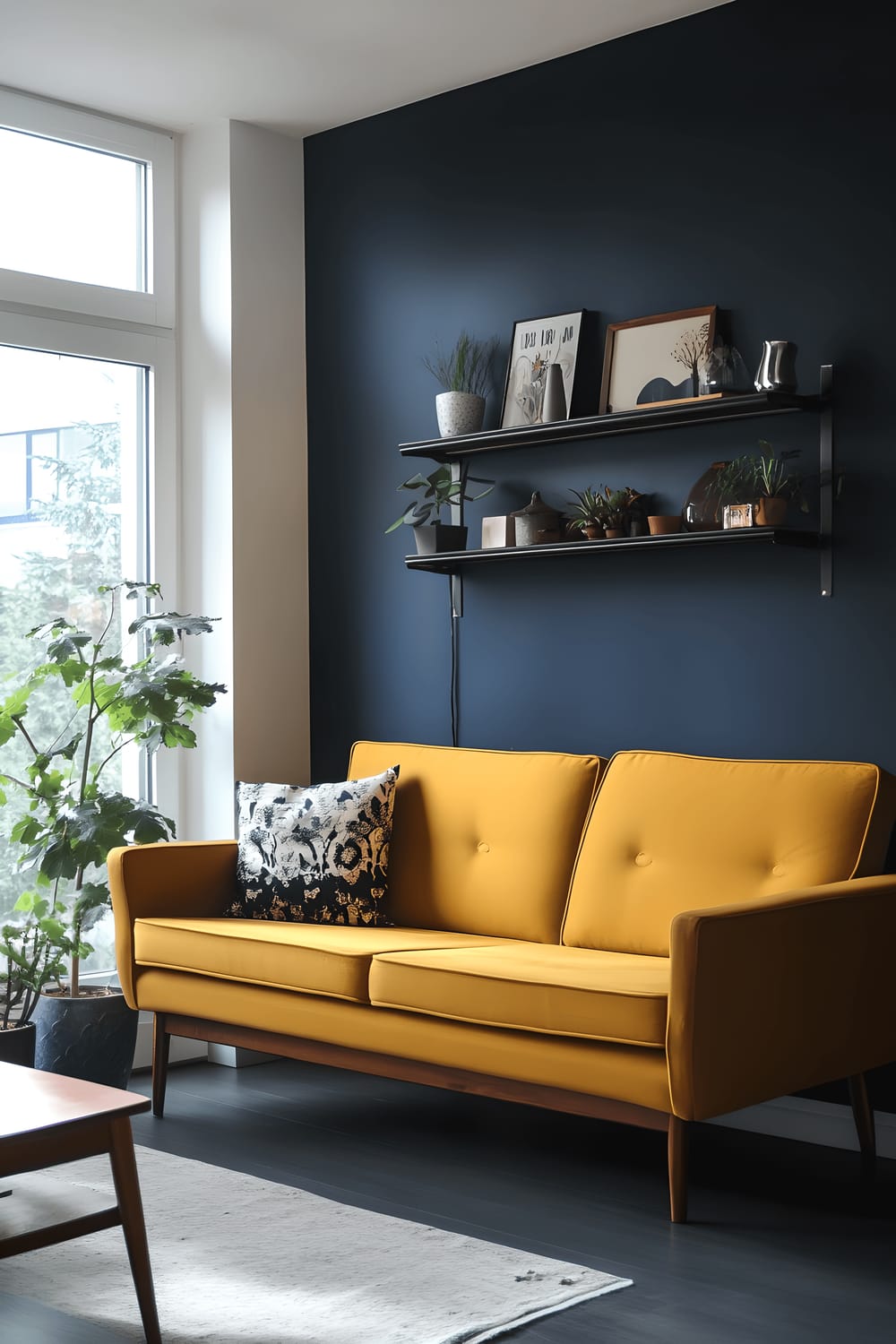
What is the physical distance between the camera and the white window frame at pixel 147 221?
4432 millimetres

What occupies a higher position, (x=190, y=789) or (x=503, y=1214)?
(x=190, y=789)

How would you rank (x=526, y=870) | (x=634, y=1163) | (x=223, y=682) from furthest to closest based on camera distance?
1. (x=223, y=682)
2. (x=526, y=870)
3. (x=634, y=1163)

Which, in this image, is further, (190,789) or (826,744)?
(190,789)

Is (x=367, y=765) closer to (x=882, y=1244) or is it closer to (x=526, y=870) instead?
(x=526, y=870)

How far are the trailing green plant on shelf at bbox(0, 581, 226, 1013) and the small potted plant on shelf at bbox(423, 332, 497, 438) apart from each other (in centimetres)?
93

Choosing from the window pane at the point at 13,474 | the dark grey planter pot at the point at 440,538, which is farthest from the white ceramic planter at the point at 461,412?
the window pane at the point at 13,474

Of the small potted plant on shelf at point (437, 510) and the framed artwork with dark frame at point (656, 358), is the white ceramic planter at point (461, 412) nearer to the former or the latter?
the small potted plant on shelf at point (437, 510)

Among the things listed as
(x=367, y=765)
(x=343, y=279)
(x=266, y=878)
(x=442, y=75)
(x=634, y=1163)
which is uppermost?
(x=442, y=75)

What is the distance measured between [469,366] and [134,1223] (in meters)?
2.78

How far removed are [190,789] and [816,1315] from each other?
2.78 m

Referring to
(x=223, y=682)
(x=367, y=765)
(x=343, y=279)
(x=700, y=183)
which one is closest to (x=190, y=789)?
(x=223, y=682)

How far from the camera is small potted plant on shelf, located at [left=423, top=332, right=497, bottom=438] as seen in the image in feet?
14.1

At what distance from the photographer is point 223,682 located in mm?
4641

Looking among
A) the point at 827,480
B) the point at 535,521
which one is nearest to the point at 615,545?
the point at 535,521
